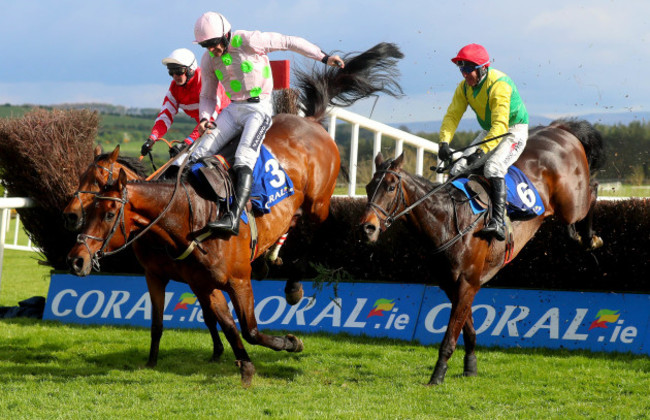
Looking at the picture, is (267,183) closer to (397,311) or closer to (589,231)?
(397,311)

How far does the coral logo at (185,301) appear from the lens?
7473 millimetres

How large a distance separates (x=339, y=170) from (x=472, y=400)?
9.22 feet

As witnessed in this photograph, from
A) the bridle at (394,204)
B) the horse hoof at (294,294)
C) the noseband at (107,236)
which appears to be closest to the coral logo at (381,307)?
the horse hoof at (294,294)

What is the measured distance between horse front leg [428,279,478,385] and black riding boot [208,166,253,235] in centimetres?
158

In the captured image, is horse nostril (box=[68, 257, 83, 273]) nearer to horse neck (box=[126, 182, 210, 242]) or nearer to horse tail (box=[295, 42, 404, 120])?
horse neck (box=[126, 182, 210, 242])

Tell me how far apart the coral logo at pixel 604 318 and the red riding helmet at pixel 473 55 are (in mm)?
2266

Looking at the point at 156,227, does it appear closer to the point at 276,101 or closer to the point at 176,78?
the point at 176,78

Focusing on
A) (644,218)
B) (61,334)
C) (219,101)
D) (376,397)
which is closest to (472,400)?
(376,397)

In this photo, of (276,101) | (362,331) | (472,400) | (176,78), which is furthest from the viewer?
(276,101)

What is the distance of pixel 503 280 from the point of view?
22.8ft

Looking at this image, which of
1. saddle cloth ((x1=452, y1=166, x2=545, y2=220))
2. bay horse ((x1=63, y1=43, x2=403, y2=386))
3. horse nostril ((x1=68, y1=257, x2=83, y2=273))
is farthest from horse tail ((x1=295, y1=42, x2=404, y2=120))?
horse nostril ((x1=68, y1=257, x2=83, y2=273))

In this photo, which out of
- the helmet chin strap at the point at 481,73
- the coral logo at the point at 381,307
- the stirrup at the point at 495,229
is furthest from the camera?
the coral logo at the point at 381,307

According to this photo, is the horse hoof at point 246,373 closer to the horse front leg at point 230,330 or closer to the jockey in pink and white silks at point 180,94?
the horse front leg at point 230,330

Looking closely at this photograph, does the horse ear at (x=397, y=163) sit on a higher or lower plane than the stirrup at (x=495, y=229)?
higher
